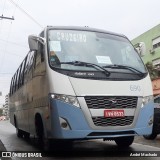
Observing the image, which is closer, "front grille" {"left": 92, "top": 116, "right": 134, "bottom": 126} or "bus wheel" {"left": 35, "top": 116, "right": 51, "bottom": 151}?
"front grille" {"left": 92, "top": 116, "right": 134, "bottom": 126}

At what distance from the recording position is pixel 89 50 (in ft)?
26.2

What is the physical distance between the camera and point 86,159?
7.40m

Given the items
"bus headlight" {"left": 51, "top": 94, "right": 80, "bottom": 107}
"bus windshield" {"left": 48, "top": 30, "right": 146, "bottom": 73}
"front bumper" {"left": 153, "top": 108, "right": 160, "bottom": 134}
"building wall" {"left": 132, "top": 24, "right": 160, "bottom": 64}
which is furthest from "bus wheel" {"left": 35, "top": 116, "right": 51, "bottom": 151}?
"building wall" {"left": 132, "top": 24, "right": 160, "bottom": 64}

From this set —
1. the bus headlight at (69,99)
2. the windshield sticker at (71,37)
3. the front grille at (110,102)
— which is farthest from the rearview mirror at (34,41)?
the front grille at (110,102)

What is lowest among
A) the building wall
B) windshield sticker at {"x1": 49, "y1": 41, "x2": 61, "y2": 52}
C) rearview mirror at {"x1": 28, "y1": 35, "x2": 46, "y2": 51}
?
windshield sticker at {"x1": 49, "y1": 41, "x2": 61, "y2": 52}

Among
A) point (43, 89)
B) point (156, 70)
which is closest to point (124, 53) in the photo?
point (43, 89)

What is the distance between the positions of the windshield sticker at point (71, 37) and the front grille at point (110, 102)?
1530 mm

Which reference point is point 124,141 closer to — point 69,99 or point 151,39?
point 69,99

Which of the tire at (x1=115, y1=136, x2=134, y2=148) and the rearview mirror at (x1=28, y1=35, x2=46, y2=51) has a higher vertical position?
the rearview mirror at (x1=28, y1=35, x2=46, y2=51)

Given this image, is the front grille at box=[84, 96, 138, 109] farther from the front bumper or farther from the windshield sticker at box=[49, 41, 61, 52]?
the front bumper

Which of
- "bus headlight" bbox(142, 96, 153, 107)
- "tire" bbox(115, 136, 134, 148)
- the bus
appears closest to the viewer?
the bus

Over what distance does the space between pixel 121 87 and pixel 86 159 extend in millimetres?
1532

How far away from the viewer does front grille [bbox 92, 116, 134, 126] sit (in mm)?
7168

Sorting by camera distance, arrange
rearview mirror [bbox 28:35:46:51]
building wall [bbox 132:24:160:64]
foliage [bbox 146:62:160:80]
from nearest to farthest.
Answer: rearview mirror [bbox 28:35:46:51] → foliage [bbox 146:62:160:80] → building wall [bbox 132:24:160:64]
